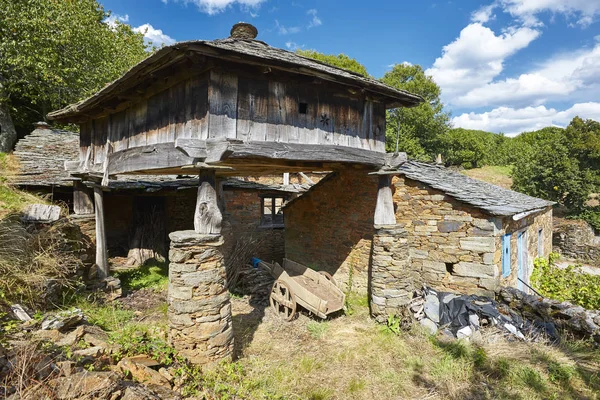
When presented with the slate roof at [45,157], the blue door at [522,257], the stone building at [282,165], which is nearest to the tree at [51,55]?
the slate roof at [45,157]

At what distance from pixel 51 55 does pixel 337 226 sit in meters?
13.4

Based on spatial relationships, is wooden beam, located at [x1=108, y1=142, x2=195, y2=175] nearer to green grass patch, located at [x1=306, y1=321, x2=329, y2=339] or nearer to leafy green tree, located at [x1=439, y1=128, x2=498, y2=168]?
green grass patch, located at [x1=306, y1=321, x2=329, y2=339]

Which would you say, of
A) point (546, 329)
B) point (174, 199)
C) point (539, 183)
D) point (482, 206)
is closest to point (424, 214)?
point (482, 206)

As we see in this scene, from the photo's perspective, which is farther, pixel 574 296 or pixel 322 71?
pixel 574 296

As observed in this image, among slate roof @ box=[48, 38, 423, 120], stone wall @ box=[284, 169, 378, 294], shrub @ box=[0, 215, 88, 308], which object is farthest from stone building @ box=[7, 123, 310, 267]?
slate roof @ box=[48, 38, 423, 120]

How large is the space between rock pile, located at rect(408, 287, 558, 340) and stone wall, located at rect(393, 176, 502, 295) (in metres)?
0.35

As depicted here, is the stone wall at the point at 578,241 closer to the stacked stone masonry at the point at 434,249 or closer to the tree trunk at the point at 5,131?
the stacked stone masonry at the point at 434,249

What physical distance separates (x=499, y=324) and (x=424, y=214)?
248 centimetres

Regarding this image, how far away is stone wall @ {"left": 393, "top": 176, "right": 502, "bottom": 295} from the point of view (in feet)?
19.9

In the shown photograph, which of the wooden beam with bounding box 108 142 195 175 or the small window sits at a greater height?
the wooden beam with bounding box 108 142 195 175

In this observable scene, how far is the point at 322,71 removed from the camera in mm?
4609

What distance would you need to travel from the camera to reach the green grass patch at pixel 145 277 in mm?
8352

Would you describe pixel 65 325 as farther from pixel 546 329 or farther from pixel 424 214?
pixel 546 329

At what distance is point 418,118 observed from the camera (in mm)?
25797
